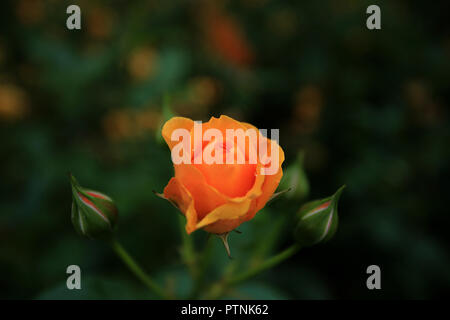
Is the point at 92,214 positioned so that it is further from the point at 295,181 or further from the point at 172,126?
the point at 295,181

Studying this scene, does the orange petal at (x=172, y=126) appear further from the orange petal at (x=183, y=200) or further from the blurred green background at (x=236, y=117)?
the blurred green background at (x=236, y=117)

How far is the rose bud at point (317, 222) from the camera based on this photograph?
1.21 m

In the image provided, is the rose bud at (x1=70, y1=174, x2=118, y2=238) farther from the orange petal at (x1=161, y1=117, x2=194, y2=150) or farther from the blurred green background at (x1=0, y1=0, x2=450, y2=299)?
the blurred green background at (x1=0, y1=0, x2=450, y2=299)

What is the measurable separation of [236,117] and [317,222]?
1.54 meters

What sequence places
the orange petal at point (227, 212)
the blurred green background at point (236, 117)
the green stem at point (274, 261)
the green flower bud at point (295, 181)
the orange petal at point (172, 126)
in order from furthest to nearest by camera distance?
the blurred green background at point (236, 117)
the green flower bud at point (295, 181)
the green stem at point (274, 261)
the orange petal at point (172, 126)
the orange petal at point (227, 212)

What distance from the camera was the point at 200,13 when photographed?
3236mm

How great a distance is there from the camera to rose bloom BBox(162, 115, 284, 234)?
2.91 ft

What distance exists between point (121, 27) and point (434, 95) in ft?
7.32

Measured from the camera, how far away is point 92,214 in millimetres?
1194

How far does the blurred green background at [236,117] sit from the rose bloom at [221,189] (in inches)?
32.9

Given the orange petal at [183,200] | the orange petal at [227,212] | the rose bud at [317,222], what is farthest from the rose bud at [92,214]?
the rose bud at [317,222]

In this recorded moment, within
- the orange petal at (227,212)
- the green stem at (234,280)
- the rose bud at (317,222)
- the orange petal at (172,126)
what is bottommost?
the green stem at (234,280)

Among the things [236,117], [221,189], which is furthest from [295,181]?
[236,117]

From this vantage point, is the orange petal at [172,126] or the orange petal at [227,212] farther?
the orange petal at [172,126]
